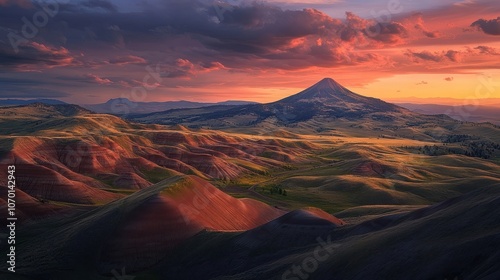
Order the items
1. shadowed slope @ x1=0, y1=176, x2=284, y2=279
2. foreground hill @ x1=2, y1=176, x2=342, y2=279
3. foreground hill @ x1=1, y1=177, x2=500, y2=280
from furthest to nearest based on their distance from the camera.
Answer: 1. shadowed slope @ x1=0, y1=176, x2=284, y2=279
2. foreground hill @ x1=2, y1=176, x2=342, y2=279
3. foreground hill @ x1=1, y1=177, x2=500, y2=280

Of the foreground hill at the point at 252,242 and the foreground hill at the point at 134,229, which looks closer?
the foreground hill at the point at 252,242

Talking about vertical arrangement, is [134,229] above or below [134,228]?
below

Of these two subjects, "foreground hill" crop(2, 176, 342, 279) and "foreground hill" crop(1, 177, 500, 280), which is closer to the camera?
"foreground hill" crop(1, 177, 500, 280)

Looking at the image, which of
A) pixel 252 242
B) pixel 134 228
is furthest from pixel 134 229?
pixel 252 242

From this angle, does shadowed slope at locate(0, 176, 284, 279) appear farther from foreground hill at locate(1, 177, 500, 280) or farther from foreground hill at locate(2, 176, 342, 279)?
foreground hill at locate(1, 177, 500, 280)

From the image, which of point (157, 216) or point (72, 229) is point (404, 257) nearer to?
point (157, 216)

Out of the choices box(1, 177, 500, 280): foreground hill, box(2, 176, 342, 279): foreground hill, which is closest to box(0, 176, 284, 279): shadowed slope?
box(2, 176, 342, 279): foreground hill

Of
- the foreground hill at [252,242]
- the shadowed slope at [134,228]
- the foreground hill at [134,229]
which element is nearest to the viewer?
the foreground hill at [252,242]

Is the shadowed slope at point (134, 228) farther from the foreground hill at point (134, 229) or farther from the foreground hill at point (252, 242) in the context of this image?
the foreground hill at point (252, 242)

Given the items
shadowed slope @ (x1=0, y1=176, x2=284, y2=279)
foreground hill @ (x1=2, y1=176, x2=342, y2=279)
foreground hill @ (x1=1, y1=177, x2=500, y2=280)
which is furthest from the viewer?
shadowed slope @ (x1=0, y1=176, x2=284, y2=279)

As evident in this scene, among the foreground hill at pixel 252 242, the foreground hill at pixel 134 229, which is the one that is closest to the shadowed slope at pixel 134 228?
the foreground hill at pixel 134 229

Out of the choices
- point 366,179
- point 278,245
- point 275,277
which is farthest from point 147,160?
point 275,277

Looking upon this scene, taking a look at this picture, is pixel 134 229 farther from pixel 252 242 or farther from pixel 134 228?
pixel 252 242
